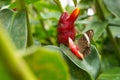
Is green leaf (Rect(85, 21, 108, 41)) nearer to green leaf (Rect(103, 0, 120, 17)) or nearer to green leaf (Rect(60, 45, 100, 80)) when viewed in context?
green leaf (Rect(103, 0, 120, 17))

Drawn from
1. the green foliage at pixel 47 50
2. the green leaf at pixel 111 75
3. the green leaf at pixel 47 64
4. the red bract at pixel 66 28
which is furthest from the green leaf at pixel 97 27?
the green leaf at pixel 47 64

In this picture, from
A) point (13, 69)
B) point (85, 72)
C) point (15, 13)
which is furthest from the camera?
point (15, 13)

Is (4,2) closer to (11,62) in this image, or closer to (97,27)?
(97,27)

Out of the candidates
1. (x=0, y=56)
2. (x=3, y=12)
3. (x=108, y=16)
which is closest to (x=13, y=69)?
(x=0, y=56)

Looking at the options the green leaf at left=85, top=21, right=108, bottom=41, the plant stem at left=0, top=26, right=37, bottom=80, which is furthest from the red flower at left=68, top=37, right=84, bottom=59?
the plant stem at left=0, top=26, right=37, bottom=80

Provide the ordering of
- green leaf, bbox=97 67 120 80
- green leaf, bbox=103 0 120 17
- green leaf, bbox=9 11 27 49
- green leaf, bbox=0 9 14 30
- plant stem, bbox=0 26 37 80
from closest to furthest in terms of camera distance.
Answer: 1. plant stem, bbox=0 26 37 80
2. green leaf, bbox=9 11 27 49
3. green leaf, bbox=0 9 14 30
4. green leaf, bbox=97 67 120 80
5. green leaf, bbox=103 0 120 17

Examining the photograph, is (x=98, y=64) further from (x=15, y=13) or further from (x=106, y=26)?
(x=106, y=26)

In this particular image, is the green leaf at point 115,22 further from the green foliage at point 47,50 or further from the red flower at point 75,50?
the red flower at point 75,50
